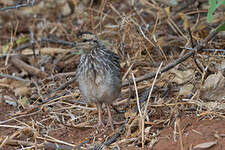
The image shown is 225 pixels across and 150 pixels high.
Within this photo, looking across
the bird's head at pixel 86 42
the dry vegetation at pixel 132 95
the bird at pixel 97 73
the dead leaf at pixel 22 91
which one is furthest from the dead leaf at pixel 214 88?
the dead leaf at pixel 22 91

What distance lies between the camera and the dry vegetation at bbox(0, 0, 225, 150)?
389cm

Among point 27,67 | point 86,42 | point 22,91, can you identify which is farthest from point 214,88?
point 27,67

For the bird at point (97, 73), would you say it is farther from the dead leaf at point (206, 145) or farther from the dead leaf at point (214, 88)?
the dead leaf at point (206, 145)

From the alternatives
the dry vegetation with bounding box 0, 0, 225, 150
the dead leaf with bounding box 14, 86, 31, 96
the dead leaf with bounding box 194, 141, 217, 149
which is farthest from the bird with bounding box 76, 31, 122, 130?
the dead leaf with bounding box 14, 86, 31, 96

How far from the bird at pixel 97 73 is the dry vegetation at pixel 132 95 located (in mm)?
243

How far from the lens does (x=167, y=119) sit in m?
4.13

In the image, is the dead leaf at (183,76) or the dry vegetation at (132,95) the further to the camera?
the dead leaf at (183,76)

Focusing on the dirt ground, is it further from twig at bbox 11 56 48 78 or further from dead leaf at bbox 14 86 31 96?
twig at bbox 11 56 48 78

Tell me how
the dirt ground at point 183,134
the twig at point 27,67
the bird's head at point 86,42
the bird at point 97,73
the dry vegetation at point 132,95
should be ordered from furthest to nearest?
the twig at point 27,67
the bird's head at point 86,42
the bird at point 97,73
the dry vegetation at point 132,95
the dirt ground at point 183,134

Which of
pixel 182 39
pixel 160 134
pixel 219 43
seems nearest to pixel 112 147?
pixel 160 134

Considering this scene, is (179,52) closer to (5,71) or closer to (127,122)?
(127,122)

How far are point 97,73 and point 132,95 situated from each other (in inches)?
40.6

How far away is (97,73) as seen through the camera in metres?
4.38

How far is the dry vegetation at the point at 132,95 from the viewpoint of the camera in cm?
389
